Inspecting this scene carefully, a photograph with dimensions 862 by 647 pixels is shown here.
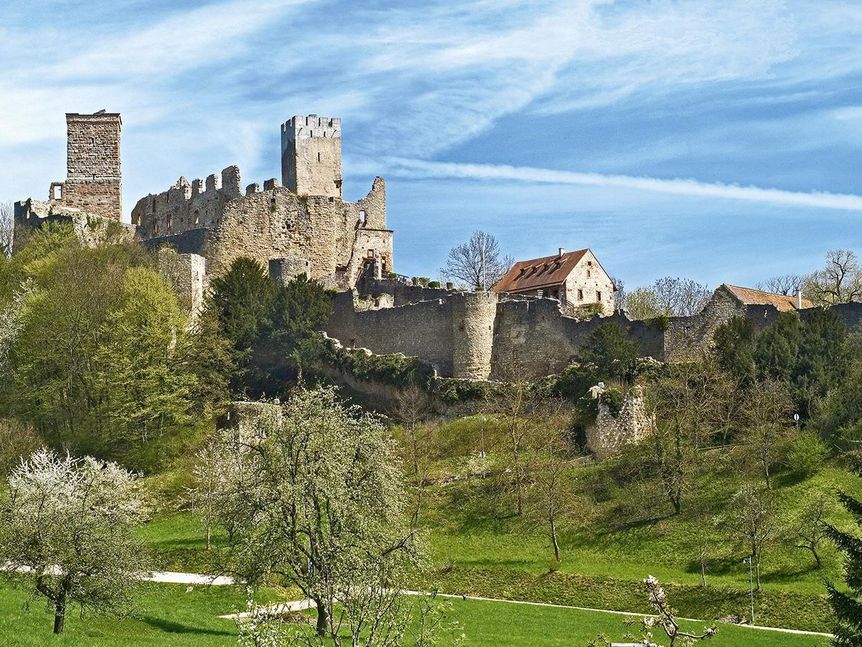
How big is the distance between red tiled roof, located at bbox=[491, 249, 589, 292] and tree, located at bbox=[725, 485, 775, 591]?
72.4ft

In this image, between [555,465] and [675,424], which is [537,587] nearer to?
[555,465]

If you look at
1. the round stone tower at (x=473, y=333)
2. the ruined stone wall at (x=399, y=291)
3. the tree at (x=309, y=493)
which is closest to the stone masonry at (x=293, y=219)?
the ruined stone wall at (x=399, y=291)

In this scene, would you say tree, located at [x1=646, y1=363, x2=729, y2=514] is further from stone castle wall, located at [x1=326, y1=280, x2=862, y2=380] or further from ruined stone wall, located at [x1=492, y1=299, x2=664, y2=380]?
ruined stone wall, located at [x1=492, y1=299, x2=664, y2=380]

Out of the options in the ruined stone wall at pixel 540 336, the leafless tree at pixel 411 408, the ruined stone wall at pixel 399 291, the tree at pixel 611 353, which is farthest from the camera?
the ruined stone wall at pixel 399 291

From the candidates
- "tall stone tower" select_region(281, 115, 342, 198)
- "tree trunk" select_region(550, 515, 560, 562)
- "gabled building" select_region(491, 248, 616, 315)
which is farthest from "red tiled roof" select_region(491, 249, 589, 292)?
"tree trunk" select_region(550, 515, 560, 562)

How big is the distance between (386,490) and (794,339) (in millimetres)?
19296

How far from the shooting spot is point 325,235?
59.9 metres

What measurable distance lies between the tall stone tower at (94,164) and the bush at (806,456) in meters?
35.7

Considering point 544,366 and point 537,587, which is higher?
point 544,366

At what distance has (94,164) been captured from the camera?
6178cm

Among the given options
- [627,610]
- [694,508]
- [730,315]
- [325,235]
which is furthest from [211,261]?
[627,610]

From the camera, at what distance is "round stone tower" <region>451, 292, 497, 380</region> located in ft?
157

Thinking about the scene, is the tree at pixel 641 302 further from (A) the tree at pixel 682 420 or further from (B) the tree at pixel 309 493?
(B) the tree at pixel 309 493

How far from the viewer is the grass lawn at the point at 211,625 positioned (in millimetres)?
23400
